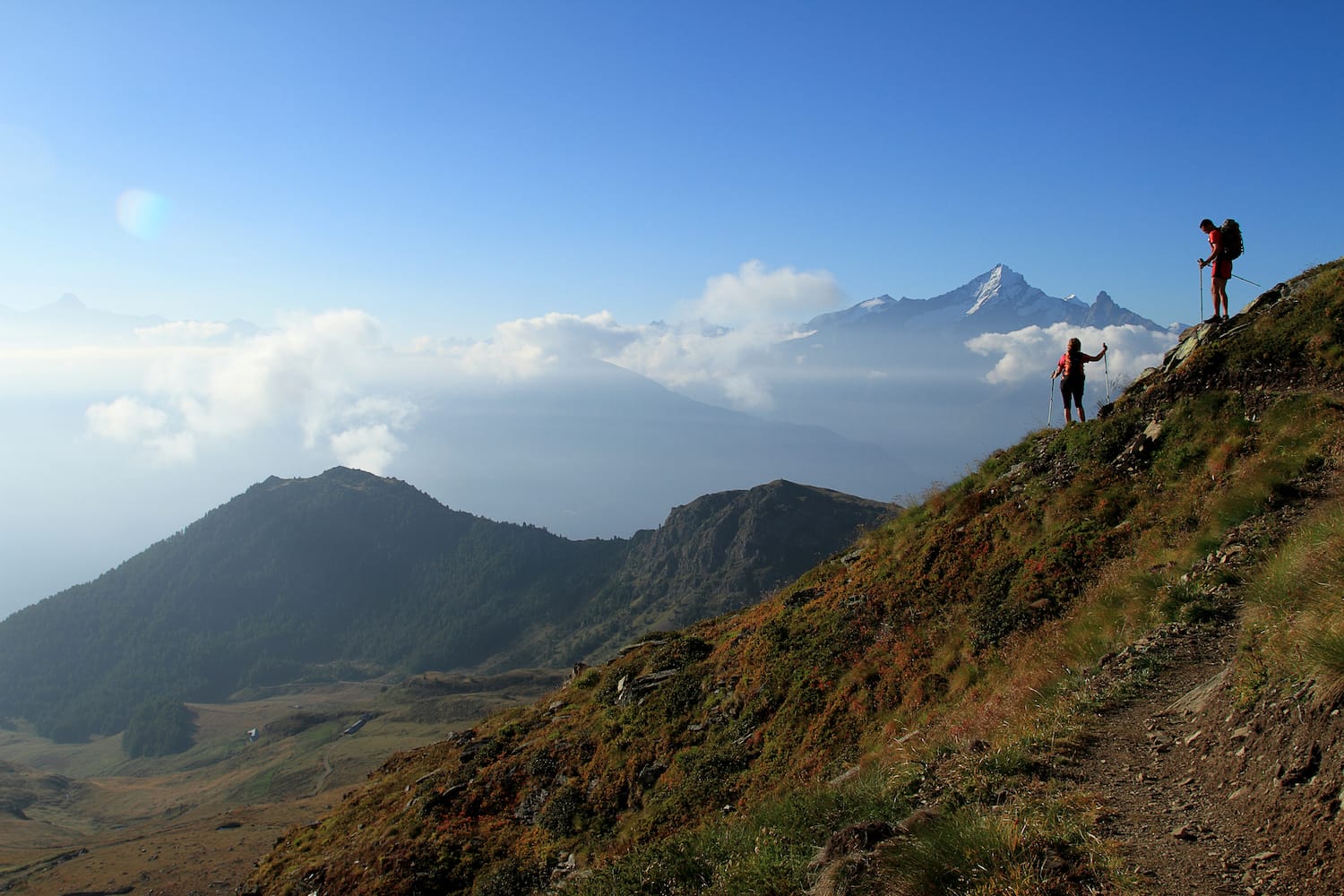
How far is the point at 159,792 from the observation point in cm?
13125

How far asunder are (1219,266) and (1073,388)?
435 centimetres

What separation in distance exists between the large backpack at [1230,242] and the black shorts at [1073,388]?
172 inches

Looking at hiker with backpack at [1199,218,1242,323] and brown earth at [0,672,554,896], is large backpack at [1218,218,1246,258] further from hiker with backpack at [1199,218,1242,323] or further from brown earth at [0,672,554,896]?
brown earth at [0,672,554,896]

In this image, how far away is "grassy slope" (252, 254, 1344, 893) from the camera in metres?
7.75

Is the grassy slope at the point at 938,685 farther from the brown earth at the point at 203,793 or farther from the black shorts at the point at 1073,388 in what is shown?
the brown earth at the point at 203,793

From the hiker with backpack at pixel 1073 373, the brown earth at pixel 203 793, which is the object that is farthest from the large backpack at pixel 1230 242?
the brown earth at pixel 203 793

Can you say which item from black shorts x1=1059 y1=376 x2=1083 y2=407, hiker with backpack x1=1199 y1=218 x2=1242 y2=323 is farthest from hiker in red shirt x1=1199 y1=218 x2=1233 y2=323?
black shorts x1=1059 y1=376 x2=1083 y2=407

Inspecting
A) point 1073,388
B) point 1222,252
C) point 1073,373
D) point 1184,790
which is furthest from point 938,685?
point 1222,252

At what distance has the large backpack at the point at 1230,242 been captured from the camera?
17641 mm

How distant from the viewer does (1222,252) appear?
17.7 metres

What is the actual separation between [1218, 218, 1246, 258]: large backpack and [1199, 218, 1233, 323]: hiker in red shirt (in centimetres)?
4

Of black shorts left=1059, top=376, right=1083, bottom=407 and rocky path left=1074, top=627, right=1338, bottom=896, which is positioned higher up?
black shorts left=1059, top=376, right=1083, bottom=407

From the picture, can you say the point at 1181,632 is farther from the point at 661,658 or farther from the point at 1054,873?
the point at 661,658

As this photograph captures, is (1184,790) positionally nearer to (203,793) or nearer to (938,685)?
(938,685)
